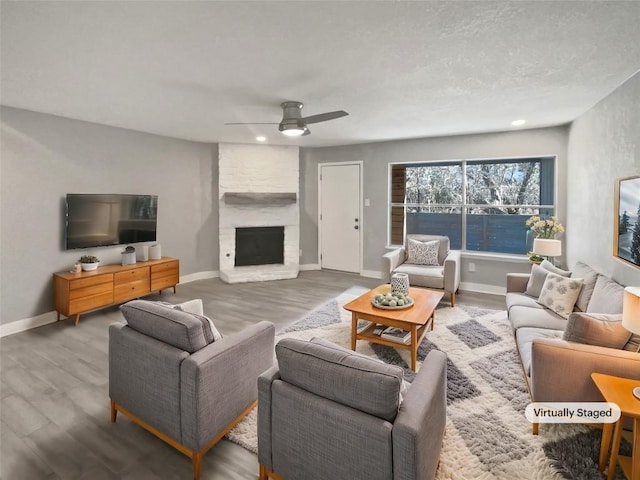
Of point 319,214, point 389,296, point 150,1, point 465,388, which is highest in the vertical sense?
point 150,1

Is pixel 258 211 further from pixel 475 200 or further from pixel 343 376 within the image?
pixel 343 376

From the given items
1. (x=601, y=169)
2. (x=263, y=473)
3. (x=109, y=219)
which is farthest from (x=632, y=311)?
(x=109, y=219)

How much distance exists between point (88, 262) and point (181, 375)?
11.0 ft

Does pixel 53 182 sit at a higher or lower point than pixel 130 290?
higher

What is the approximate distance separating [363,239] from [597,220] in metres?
3.60

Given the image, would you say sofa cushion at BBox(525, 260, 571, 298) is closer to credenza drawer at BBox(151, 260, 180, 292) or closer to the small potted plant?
credenza drawer at BBox(151, 260, 180, 292)

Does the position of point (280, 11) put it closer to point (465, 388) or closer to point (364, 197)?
point (465, 388)

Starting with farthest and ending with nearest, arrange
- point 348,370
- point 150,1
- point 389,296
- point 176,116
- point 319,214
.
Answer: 1. point 319,214
2. point 176,116
3. point 389,296
4. point 150,1
5. point 348,370

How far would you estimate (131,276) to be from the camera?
14.8 feet

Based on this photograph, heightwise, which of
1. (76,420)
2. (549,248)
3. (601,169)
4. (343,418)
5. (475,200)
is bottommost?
(76,420)

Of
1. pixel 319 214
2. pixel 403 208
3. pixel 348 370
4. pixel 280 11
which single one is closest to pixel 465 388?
pixel 348 370

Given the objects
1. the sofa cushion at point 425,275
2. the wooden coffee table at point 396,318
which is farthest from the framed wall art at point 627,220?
the sofa cushion at point 425,275

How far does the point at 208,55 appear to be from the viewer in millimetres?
2455

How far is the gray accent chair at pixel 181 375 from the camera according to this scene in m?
1.78
